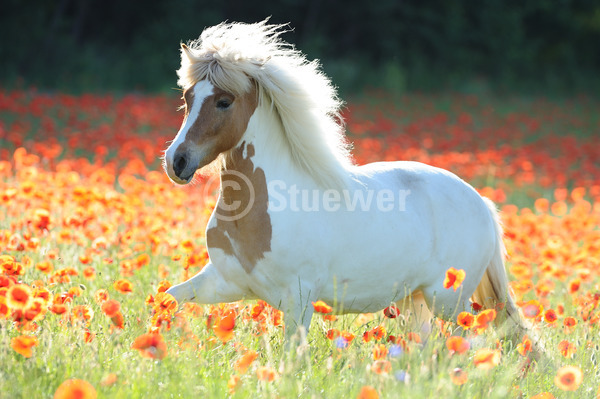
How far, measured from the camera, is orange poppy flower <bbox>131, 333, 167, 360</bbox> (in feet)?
8.05

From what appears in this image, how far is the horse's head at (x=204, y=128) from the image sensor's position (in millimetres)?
3076

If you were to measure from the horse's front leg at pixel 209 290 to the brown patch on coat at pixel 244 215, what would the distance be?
15cm

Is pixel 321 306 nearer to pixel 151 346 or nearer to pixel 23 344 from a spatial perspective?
pixel 151 346

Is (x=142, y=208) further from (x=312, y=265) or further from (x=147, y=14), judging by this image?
(x=147, y=14)

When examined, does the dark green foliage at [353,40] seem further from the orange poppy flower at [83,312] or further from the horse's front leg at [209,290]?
the orange poppy flower at [83,312]

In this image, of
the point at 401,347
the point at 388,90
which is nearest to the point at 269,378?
the point at 401,347

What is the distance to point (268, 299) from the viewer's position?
3.36 metres

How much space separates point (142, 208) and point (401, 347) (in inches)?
110

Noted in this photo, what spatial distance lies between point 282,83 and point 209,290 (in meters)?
1.01

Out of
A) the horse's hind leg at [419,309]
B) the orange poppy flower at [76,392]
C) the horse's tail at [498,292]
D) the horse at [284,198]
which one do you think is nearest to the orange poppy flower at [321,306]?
the horse at [284,198]

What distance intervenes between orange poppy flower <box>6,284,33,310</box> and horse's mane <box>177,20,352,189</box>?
1.17 metres

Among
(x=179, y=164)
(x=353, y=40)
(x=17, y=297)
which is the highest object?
(x=353, y=40)

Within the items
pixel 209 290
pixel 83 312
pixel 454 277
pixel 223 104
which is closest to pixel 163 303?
pixel 83 312

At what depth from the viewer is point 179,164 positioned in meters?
3.08
